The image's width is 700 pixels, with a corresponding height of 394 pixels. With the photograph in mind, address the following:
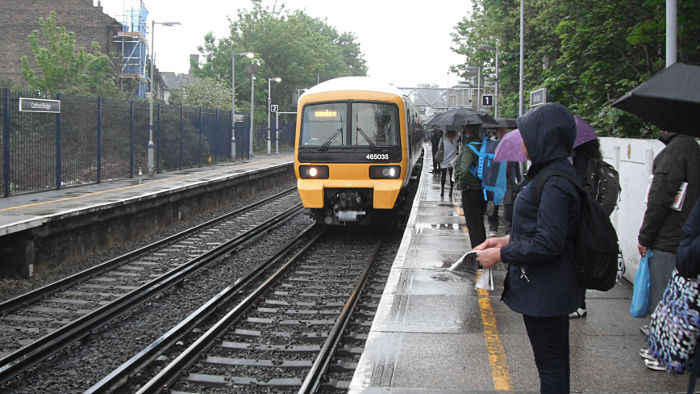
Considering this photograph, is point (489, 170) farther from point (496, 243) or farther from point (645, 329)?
point (496, 243)

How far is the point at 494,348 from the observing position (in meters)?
5.46

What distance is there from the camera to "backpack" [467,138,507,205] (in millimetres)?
8320

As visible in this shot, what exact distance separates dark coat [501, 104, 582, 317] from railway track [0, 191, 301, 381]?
5.05m

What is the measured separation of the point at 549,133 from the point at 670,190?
1.95 metres

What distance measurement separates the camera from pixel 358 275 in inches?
412

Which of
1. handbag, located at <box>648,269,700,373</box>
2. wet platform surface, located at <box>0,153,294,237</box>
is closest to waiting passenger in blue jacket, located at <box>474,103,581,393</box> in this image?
handbag, located at <box>648,269,700,373</box>

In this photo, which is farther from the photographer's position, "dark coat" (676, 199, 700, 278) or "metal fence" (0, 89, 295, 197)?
"metal fence" (0, 89, 295, 197)

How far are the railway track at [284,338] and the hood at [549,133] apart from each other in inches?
125

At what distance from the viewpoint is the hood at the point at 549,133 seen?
337 centimetres

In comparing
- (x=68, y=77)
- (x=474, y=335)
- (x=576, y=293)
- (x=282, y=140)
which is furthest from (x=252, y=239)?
(x=282, y=140)

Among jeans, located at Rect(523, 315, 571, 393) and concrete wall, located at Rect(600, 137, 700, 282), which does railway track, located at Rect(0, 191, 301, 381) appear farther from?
concrete wall, located at Rect(600, 137, 700, 282)

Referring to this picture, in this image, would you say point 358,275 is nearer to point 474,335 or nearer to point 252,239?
point 252,239

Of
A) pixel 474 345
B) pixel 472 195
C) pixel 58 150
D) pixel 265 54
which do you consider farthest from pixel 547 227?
pixel 265 54

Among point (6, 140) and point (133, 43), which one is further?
point (133, 43)
